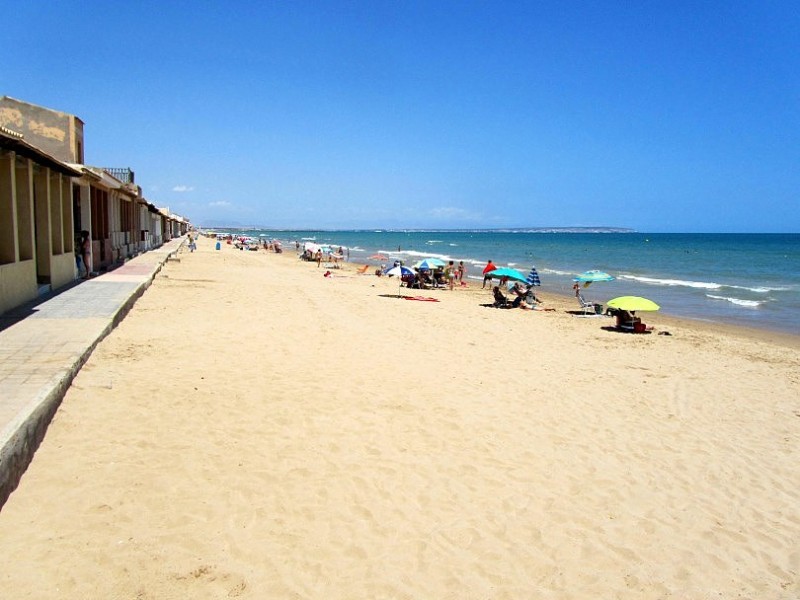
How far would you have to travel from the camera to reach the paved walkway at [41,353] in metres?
4.03

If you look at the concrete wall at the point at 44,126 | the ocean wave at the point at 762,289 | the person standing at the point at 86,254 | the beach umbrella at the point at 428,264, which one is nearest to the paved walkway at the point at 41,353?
the person standing at the point at 86,254

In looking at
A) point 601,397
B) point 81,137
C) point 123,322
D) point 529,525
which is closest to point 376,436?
point 529,525

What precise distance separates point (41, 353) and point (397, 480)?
171 inches

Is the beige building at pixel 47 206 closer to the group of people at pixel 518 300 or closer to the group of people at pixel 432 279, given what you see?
the group of people at pixel 432 279

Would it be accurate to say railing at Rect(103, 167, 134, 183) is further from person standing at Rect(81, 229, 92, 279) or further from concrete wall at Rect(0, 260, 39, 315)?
concrete wall at Rect(0, 260, 39, 315)

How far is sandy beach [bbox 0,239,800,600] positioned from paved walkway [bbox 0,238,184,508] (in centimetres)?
20

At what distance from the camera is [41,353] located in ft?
20.8

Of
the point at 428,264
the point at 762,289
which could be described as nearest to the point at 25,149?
the point at 428,264

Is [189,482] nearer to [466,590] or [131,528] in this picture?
[131,528]

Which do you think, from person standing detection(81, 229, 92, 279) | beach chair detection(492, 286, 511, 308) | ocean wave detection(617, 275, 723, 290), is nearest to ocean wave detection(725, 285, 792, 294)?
ocean wave detection(617, 275, 723, 290)

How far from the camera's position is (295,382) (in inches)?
274

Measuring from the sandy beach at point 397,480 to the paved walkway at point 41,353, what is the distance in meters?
0.20

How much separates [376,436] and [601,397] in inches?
131

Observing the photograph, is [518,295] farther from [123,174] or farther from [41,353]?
[123,174]
